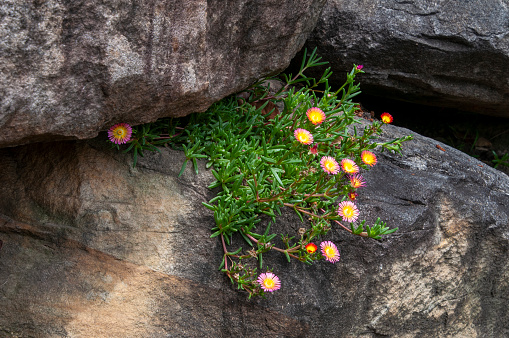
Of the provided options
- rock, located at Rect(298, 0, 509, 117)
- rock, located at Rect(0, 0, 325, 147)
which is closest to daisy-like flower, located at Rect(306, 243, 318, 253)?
rock, located at Rect(0, 0, 325, 147)

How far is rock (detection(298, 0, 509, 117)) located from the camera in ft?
12.4

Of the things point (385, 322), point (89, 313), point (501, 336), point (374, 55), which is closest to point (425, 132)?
point (374, 55)

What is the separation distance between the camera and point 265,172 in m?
2.88

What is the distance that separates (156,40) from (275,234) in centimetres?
116

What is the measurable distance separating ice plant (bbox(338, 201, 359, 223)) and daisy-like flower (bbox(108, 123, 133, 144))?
119cm

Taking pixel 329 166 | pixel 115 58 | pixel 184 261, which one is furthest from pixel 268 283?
pixel 115 58

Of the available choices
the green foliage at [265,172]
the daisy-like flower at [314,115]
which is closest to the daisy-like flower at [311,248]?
the green foliage at [265,172]

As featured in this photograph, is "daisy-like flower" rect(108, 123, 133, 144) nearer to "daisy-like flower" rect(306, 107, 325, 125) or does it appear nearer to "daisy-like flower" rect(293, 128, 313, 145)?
"daisy-like flower" rect(293, 128, 313, 145)

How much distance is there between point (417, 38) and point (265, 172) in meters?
1.80

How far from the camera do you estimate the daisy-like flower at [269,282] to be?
246 centimetres

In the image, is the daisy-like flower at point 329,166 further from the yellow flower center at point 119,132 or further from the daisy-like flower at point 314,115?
the yellow flower center at point 119,132

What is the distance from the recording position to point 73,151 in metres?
2.75

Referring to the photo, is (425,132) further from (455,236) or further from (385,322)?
(385,322)

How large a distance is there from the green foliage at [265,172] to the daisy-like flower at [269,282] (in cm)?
3
